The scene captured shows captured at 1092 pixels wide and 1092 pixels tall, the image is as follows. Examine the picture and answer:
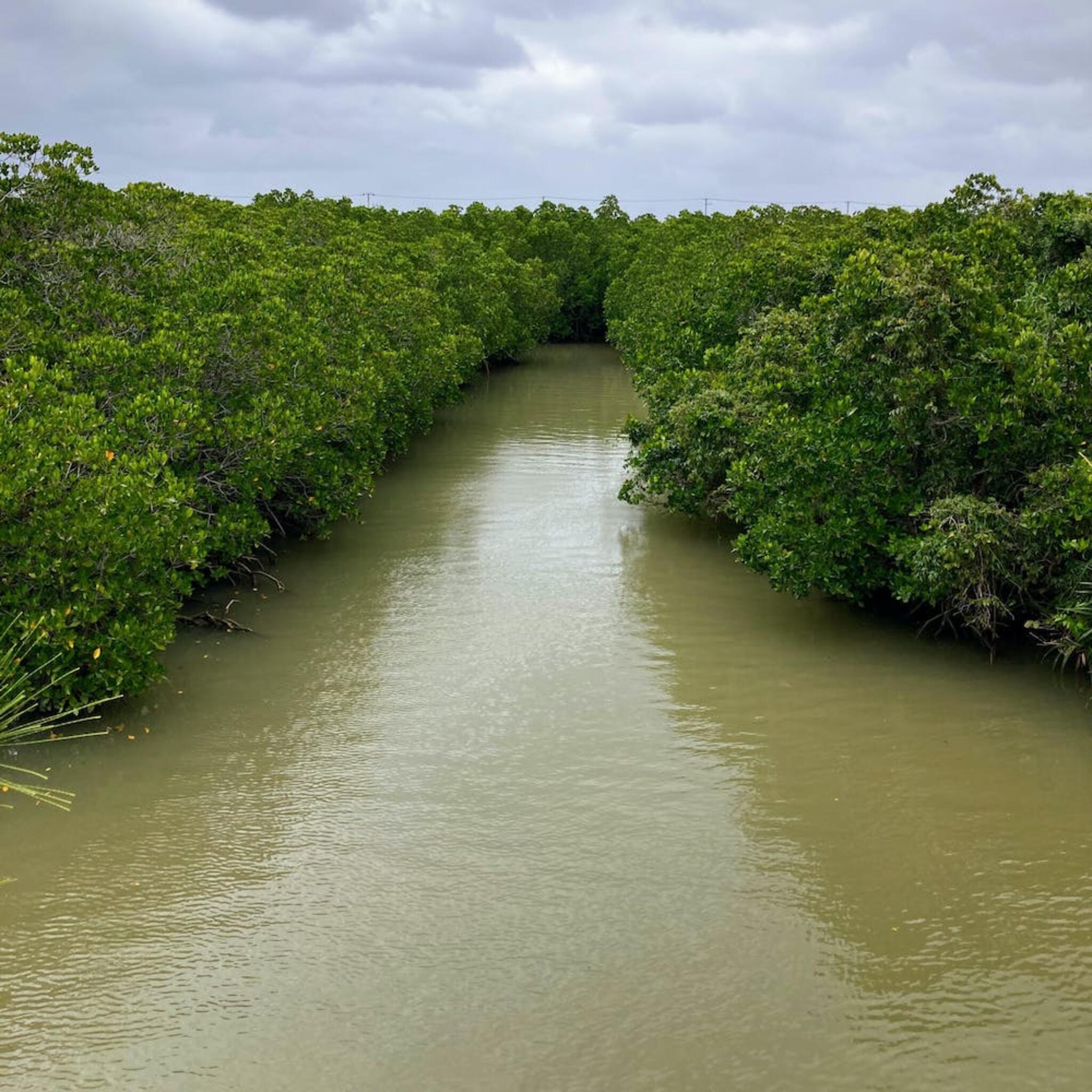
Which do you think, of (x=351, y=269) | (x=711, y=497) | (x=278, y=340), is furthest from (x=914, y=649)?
(x=351, y=269)

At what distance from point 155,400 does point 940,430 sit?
26.3ft

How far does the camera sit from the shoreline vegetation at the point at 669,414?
10422 millimetres

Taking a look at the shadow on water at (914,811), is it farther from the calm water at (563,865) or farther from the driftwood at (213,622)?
the driftwood at (213,622)

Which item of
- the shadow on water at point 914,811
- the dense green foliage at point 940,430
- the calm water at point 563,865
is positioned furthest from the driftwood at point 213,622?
the dense green foliage at point 940,430

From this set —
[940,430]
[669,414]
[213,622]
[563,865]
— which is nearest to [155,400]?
[213,622]

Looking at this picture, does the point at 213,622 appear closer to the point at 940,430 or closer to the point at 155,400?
the point at 155,400

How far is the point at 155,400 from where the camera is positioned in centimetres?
1236

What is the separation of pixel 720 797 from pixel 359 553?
355 inches

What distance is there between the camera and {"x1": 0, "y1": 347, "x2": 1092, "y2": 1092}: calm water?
264 inches

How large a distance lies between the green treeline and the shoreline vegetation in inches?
1.4

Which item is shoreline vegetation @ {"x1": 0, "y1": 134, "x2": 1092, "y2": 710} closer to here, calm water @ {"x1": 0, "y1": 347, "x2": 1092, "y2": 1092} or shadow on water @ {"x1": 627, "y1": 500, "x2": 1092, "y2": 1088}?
shadow on water @ {"x1": 627, "y1": 500, "x2": 1092, "y2": 1088}

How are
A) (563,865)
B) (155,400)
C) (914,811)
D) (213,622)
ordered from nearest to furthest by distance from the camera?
1. (563,865)
2. (914,811)
3. (155,400)
4. (213,622)

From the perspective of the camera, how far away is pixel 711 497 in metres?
17.4

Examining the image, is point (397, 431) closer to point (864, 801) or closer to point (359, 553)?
point (359, 553)
